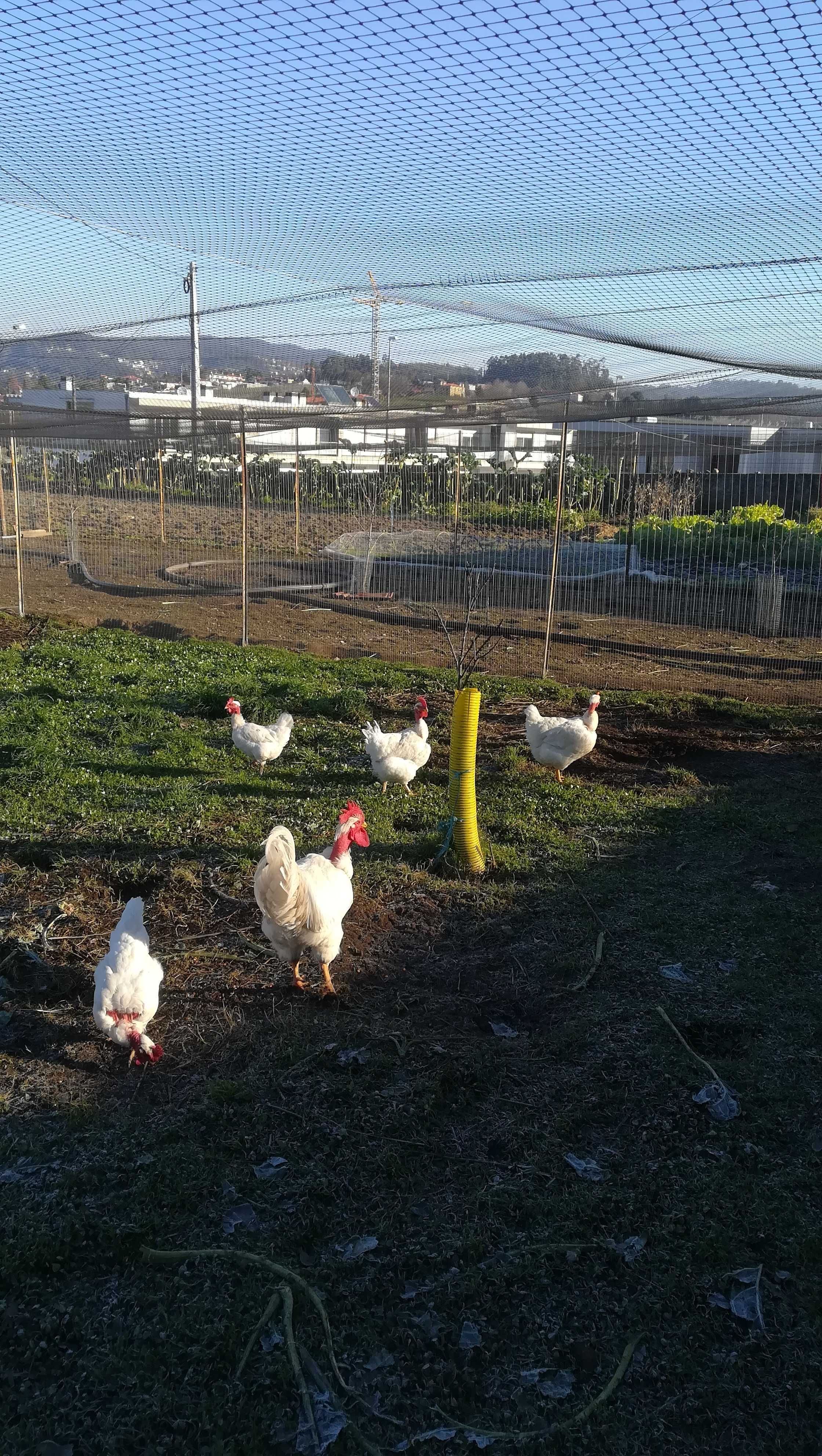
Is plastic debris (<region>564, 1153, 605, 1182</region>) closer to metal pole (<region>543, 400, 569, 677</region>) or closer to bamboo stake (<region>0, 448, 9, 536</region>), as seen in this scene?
metal pole (<region>543, 400, 569, 677</region>)

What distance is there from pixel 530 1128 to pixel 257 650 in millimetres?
7388

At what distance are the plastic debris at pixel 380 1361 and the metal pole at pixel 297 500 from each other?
11.1 metres

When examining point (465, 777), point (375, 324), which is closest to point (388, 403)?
point (375, 324)

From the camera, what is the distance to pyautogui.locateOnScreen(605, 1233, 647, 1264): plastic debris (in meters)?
2.39

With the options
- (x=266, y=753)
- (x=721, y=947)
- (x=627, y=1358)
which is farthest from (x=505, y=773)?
(x=627, y=1358)

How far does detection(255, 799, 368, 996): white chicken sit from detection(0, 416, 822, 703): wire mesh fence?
5.84 meters

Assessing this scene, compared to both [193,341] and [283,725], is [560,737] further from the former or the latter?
[193,341]

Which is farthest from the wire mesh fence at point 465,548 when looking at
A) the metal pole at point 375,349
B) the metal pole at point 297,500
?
the metal pole at point 375,349

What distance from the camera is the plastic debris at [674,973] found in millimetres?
3742

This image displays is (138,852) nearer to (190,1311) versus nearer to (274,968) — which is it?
(274,968)

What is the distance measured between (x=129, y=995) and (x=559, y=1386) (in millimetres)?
1747

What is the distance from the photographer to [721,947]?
4.02 m

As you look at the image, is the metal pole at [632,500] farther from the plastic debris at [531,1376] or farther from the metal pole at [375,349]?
the plastic debris at [531,1376]

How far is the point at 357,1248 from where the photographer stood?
7.88ft
